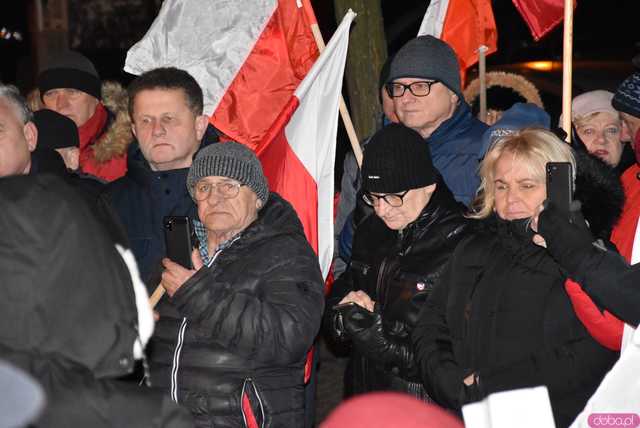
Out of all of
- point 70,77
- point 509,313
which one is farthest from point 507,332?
point 70,77

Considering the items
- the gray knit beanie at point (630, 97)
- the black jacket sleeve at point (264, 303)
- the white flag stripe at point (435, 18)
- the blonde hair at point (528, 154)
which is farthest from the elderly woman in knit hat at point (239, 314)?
the white flag stripe at point (435, 18)

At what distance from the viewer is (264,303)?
4223mm

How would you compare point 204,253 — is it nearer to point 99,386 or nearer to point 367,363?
point 367,363

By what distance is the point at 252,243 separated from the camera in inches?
172

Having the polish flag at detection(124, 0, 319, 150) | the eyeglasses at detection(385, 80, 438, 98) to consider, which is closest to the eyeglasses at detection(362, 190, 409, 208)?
the eyeglasses at detection(385, 80, 438, 98)

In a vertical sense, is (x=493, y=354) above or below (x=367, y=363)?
above

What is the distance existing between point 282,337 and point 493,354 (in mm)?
783

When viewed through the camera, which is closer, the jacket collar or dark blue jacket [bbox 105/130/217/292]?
dark blue jacket [bbox 105/130/217/292]

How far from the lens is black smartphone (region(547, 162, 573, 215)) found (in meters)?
3.81

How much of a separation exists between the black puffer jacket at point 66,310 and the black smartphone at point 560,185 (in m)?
1.81

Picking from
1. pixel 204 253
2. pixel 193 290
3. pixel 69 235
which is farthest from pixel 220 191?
pixel 69 235

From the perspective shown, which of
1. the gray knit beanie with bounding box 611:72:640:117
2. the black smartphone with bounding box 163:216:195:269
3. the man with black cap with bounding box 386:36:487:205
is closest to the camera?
the black smartphone with bounding box 163:216:195:269

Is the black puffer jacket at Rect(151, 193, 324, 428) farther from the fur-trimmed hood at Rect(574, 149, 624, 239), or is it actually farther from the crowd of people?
the fur-trimmed hood at Rect(574, 149, 624, 239)

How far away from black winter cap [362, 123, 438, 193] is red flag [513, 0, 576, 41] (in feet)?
6.75
